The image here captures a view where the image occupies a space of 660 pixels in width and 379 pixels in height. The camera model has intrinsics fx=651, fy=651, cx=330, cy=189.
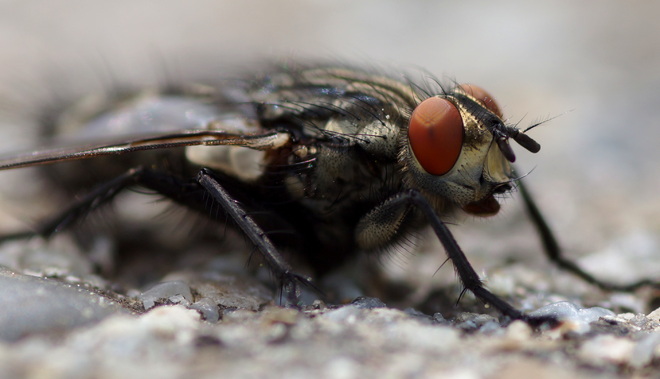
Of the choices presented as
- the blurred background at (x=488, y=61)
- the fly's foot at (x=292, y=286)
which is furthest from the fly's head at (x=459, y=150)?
the blurred background at (x=488, y=61)

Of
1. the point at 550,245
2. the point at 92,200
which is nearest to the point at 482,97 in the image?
the point at 550,245

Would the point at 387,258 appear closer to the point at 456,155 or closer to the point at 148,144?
the point at 456,155

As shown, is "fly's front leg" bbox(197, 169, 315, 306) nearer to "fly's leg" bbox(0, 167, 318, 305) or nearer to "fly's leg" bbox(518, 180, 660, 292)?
"fly's leg" bbox(0, 167, 318, 305)

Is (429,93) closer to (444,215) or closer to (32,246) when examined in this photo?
(444,215)

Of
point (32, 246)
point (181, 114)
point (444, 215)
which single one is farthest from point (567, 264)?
point (32, 246)

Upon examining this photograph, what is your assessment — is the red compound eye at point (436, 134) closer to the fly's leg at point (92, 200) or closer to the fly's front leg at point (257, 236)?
the fly's front leg at point (257, 236)

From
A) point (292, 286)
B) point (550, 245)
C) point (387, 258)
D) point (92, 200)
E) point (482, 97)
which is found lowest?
point (92, 200)

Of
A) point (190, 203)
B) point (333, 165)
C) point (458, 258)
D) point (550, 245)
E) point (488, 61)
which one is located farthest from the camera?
point (488, 61)

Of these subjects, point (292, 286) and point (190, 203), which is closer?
point (292, 286)

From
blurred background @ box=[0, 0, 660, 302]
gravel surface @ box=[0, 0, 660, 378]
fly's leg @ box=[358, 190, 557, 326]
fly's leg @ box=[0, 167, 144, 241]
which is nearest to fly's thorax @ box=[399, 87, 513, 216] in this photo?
fly's leg @ box=[358, 190, 557, 326]
